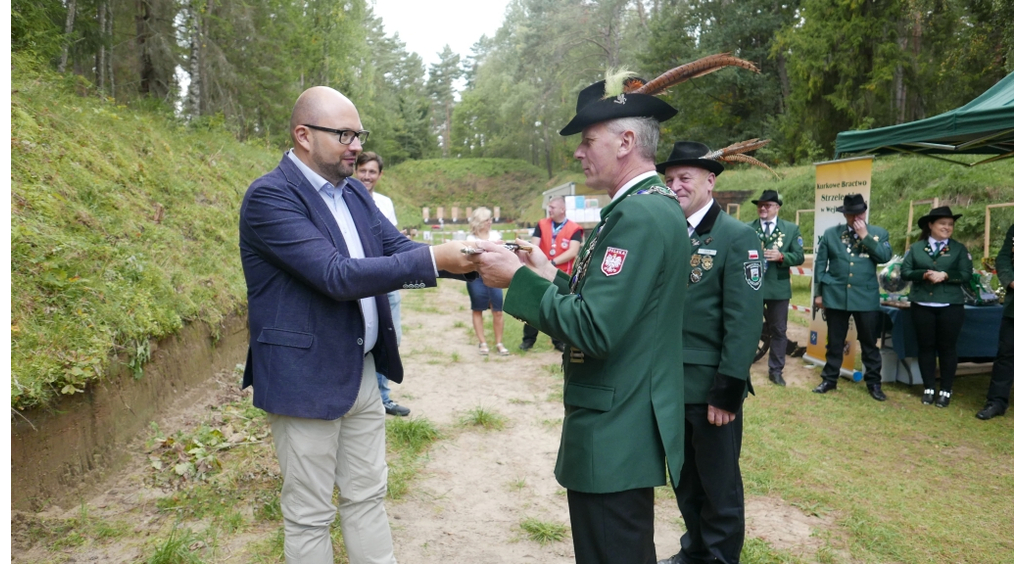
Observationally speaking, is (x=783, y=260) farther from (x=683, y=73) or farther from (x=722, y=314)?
(x=683, y=73)

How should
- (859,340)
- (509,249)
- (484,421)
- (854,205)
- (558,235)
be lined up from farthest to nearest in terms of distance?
1. (558,235)
2. (859,340)
3. (854,205)
4. (484,421)
5. (509,249)

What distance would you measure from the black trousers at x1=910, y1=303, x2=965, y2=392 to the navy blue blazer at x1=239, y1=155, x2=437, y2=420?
5758mm

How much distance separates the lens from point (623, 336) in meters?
1.85

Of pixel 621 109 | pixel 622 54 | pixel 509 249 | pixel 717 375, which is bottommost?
pixel 717 375

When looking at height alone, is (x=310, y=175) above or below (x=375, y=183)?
below

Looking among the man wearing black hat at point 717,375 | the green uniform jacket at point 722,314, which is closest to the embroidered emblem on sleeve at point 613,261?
the man wearing black hat at point 717,375

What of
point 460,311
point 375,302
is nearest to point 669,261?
point 375,302

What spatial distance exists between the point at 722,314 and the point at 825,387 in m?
4.33

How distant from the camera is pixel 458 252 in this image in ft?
7.27

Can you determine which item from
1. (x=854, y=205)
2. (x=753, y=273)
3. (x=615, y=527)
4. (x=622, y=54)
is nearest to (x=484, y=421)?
(x=753, y=273)

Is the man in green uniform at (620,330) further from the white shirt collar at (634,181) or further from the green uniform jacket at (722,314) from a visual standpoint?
the green uniform jacket at (722,314)

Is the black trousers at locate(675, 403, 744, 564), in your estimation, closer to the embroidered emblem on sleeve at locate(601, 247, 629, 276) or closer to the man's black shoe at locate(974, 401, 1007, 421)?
the embroidered emblem on sleeve at locate(601, 247, 629, 276)

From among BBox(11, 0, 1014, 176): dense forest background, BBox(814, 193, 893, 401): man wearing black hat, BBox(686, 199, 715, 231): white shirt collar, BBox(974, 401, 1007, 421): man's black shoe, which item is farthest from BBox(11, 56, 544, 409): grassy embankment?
BBox(974, 401, 1007, 421): man's black shoe

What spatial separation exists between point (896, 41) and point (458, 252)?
23919 mm
